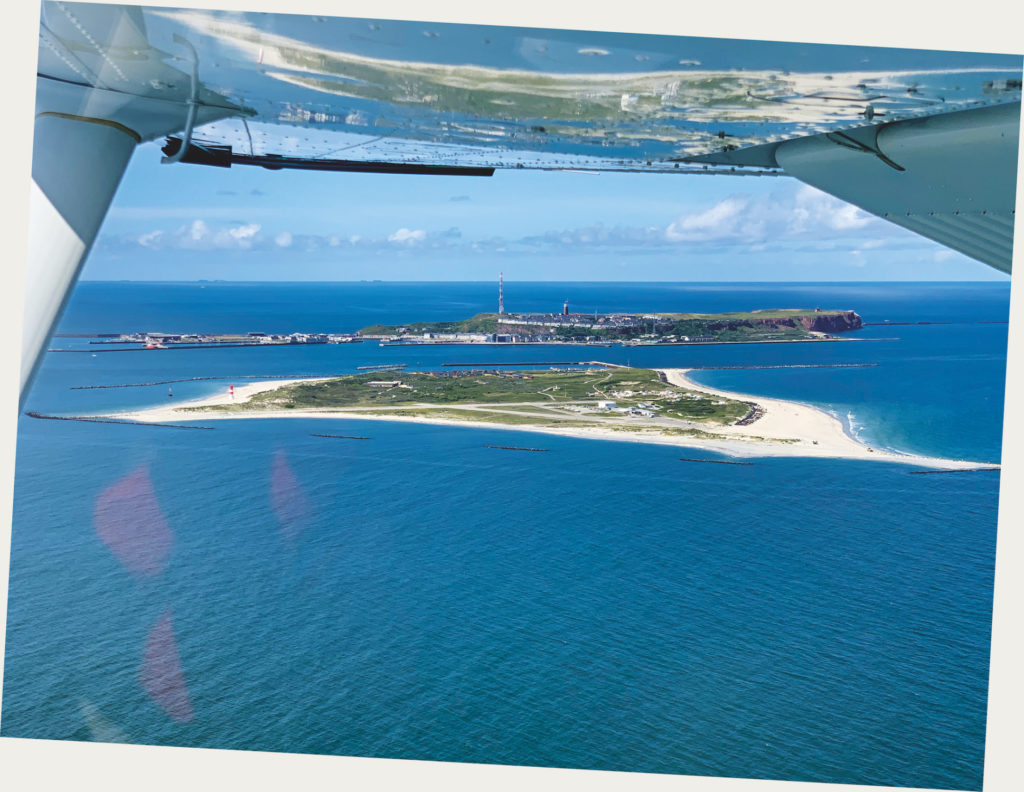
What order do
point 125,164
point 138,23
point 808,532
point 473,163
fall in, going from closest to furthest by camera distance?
1. point 138,23
2. point 125,164
3. point 473,163
4. point 808,532

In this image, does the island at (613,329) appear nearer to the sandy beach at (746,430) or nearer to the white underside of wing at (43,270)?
the sandy beach at (746,430)

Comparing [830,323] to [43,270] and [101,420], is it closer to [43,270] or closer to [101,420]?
[101,420]

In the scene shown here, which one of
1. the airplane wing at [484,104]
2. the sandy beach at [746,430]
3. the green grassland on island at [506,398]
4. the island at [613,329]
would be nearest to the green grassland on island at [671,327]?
the island at [613,329]

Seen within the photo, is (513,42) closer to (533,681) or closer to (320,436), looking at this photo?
(533,681)

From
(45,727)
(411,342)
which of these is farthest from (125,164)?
(411,342)

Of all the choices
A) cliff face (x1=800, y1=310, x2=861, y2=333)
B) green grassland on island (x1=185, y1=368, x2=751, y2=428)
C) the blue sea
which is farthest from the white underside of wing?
cliff face (x1=800, y1=310, x2=861, y2=333)

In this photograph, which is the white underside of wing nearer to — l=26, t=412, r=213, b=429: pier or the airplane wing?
the airplane wing

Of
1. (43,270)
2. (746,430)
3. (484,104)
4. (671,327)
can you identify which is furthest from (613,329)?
(43,270)
